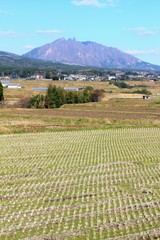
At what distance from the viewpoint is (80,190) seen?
20.8 meters

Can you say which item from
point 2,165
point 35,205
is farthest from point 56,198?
point 2,165

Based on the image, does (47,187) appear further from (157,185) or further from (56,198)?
(157,185)

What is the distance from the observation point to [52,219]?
16203 mm

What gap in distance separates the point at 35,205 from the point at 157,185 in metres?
6.83

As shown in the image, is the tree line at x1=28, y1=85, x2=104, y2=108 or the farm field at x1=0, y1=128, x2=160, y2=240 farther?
the tree line at x1=28, y1=85, x2=104, y2=108

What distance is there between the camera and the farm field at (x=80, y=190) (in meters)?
15.0

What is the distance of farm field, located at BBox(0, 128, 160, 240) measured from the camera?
49.4ft

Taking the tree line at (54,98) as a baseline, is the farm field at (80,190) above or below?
above

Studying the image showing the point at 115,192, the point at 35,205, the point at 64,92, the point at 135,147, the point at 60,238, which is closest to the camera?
the point at 60,238

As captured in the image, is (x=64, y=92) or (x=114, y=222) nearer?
(x=114, y=222)

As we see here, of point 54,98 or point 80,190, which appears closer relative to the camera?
point 80,190

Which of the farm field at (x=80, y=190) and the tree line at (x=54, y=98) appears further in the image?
the tree line at (x=54, y=98)

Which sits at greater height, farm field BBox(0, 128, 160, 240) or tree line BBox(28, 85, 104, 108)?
farm field BBox(0, 128, 160, 240)

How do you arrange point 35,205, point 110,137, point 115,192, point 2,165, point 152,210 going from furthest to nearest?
point 110,137 < point 2,165 < point 115,192 < point 35,205 < point 152,210
